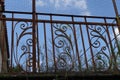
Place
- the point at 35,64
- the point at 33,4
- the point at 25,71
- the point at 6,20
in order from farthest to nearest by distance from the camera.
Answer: the point at 33,4 → the point at 6,20 → the point at 35,64 → the point at 25,71

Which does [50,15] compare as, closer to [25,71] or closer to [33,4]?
[33,4]

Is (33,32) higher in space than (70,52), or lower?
higher

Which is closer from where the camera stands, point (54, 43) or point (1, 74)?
point (1, 74)

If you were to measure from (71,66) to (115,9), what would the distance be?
1.52 m

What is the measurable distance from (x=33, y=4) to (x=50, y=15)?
364 millimetres

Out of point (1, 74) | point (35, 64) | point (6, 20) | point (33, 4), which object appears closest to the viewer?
point (1, 74)

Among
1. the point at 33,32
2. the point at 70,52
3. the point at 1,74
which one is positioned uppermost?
the point at 33,32

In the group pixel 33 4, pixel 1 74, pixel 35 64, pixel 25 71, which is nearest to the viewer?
pixel 1 74

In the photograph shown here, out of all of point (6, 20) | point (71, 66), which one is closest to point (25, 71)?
point (71, 66)

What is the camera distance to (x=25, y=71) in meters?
4.26

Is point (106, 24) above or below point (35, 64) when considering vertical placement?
above

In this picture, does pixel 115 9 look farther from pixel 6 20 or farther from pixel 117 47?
pixel 6 20

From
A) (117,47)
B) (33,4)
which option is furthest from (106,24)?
(33,4)

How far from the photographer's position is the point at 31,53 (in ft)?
15.3
